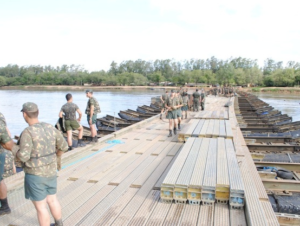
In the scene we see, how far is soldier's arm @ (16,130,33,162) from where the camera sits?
10.0ft

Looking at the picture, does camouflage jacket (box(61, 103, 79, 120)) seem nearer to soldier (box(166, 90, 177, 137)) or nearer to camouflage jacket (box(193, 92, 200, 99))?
soldier (box(166, 90, 177, 137))

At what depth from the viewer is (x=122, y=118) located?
20.0 m

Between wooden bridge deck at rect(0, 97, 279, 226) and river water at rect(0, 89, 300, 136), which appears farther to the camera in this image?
river water at rect(0, 89, 300, 136)

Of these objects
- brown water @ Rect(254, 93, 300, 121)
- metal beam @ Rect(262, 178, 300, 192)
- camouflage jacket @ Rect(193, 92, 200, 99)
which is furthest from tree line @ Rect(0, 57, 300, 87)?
metal beam @ Rect(262, 178, 300, 192)

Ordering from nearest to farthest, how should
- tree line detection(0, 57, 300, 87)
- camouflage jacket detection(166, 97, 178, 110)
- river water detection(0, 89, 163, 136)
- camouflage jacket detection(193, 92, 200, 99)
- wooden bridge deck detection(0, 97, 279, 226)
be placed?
wooden bridge deck detection(0, 97, 279, 226) → camouflage jacket detection(166, 97, 178, 110) → camouflage jacket detection(193, 92, 200, 99) → river water detection(0, 89, 163, 136) → tree line detection(0, 57, 300, 87)

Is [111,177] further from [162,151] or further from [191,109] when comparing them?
[191,109]

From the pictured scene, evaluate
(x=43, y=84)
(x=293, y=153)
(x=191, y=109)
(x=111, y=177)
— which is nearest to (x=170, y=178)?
(x=111, y=177)

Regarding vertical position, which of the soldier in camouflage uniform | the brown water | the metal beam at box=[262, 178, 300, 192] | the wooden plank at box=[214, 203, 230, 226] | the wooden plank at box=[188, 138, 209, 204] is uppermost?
the soldier in camouflage uniform

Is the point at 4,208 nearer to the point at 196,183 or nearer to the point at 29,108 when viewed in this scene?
the point at 29,108

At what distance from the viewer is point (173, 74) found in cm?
14100

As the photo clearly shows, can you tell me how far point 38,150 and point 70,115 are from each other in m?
4.24

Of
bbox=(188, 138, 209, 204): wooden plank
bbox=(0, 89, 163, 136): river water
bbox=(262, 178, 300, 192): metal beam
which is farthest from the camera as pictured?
bbox=(0, 89, 163, 136): river water

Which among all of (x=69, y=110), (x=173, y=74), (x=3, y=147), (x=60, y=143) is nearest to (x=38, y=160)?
(x=60, y=143)

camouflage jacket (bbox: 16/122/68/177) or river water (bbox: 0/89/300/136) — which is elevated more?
camouflage jacket (bbox: 16/122/68/177)
